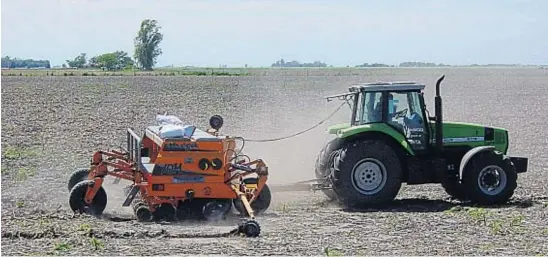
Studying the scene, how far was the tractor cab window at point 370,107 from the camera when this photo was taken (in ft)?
46.0

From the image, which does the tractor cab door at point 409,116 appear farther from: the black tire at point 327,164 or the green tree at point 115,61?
the green tree at point 115,61

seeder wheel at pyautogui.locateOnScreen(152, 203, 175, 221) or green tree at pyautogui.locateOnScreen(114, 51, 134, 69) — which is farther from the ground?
green tree at pyautogui.locateOnScreen(114, 51, 134, 69)

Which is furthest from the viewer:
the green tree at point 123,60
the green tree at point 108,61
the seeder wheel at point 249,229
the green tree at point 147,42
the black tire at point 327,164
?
the green tree at point 108,61

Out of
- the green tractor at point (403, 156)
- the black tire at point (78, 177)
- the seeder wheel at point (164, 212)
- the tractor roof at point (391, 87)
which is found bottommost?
the seeder wheel at point (164, 212)

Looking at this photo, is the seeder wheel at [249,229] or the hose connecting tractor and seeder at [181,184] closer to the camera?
the seeder wheel at [249,229]

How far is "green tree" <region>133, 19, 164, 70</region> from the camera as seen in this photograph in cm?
12069

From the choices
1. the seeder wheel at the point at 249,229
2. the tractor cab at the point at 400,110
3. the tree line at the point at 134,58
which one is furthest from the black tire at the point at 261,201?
the tree line at the point at 134,58

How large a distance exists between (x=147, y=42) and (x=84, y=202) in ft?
370

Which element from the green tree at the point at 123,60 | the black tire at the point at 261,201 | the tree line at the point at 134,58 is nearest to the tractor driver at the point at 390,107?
the black tire at the point at 261,201

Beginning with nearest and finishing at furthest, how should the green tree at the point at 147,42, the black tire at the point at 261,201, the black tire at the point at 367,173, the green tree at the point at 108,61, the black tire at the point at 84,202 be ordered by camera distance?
1. the black tire at the point at 84,202
2. the black tire at the point at 261,201
3. the black tire at the point at 367,173
4. the green tree at the point at 147,42
5. the green tree at the point at 108,61

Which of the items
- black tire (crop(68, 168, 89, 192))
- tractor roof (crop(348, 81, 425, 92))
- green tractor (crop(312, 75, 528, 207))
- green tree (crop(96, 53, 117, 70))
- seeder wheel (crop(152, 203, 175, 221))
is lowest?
seeder wheel (crop(152, 203, 175, 221))

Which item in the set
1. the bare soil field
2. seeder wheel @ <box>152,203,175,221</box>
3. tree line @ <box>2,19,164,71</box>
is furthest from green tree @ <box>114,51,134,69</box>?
seeder wheel @ <box>152,203,175,221</box>

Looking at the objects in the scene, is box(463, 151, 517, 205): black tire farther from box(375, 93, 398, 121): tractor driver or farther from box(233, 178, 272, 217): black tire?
box(233, 178, 272, 217): black tire

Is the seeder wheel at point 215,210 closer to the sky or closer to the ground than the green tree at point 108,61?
closer to the ground
